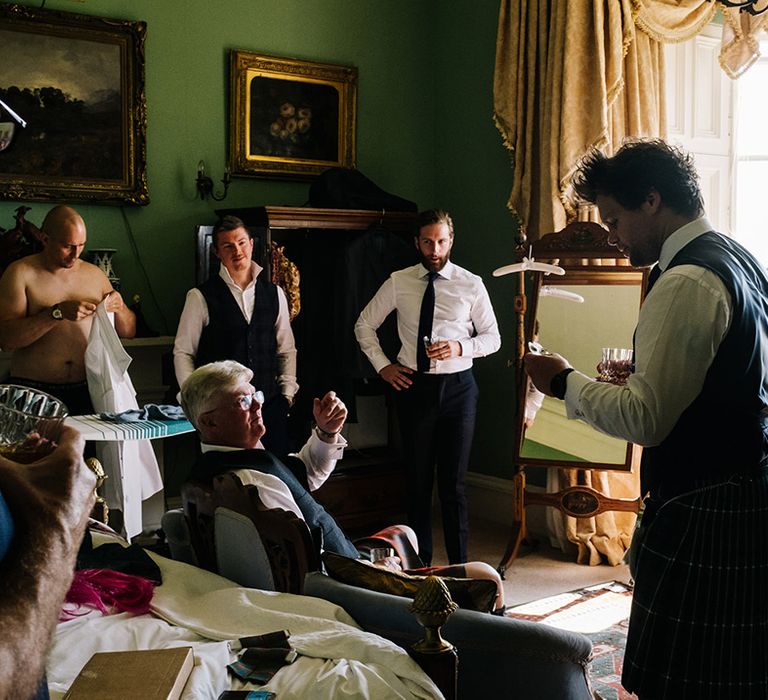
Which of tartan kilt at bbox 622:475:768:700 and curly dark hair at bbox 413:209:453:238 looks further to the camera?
curly dark hair at bbox 413:209:453:238

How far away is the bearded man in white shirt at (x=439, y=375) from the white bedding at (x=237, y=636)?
6.65ft

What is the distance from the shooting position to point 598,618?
3791 mm

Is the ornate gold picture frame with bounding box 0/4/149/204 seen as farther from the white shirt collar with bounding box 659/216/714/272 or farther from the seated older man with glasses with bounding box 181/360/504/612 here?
the white shirt collar with bounding box 659/216/714/272

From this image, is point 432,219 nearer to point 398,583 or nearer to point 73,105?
point 73,105

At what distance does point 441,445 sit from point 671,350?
249cm

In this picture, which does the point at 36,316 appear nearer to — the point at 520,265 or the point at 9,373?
the point at 9,373

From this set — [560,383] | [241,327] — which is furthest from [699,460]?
[241,327]

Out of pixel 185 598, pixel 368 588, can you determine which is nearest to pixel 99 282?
pixel 185 598

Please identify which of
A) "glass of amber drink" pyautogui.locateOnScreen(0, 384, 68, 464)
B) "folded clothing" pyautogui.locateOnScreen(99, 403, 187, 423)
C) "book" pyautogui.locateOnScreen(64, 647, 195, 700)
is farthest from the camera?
"folded clothing" pyautogui.locateOnScreen(99, 403, 187, 423)

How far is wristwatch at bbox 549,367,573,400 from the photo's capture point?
7.18 ft

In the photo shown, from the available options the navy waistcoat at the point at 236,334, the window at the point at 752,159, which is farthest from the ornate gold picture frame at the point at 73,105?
the window at the point at 752,159

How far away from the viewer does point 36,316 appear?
3.86m

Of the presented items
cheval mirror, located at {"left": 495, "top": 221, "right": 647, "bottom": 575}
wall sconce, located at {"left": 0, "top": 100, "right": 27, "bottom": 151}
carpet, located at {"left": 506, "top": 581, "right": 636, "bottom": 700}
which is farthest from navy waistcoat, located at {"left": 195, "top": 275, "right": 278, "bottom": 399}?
wall sconce, located at {"left": 0, "top": 100, "right": 27, "bottom": 151}

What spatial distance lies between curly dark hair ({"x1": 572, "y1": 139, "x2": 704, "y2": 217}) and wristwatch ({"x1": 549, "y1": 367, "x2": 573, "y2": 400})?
15.7 inches
